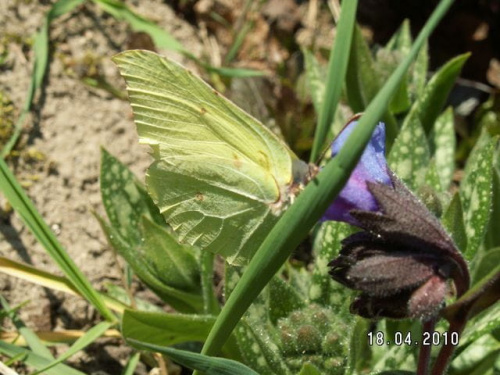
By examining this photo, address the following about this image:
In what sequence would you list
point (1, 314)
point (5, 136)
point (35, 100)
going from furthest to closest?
point (35, 100) < point (5, 136) < point (1, 314)

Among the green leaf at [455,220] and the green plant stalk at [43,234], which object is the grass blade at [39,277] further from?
the green leaf at [455,220]

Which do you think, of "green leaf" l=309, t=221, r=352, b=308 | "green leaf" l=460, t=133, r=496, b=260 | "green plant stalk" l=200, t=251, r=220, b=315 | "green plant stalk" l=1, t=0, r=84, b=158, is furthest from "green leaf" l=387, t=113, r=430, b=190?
"green plant stalk" l=1, t=0, r=84, b=158

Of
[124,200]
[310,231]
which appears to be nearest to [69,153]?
[124,200]

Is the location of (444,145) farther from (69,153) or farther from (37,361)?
(37,361)

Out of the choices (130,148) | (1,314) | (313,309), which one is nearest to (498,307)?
(313,309)

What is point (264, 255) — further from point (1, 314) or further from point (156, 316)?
point (1, 314)

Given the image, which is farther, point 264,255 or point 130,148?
point 130,148

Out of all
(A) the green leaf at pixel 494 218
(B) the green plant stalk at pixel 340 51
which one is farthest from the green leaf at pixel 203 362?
(A) the green leaf at pixel 494 218
